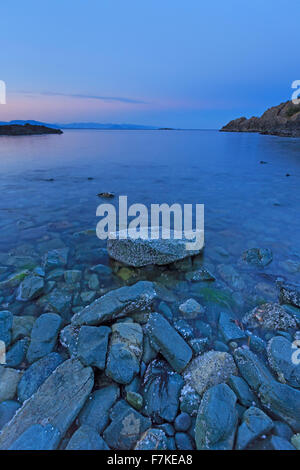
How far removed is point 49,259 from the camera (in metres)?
5.45

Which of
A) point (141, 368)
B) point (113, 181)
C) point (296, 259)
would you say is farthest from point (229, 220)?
point (113, 181)

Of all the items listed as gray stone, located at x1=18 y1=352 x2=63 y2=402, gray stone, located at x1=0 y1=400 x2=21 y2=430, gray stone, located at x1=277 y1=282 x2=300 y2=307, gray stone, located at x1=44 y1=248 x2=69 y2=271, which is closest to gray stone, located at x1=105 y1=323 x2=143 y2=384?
gray stone, located at x1=18 y1=352 x2=63 y2=402

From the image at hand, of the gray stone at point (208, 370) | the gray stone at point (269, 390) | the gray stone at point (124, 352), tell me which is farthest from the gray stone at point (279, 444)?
the gray stone at point (124, 352)

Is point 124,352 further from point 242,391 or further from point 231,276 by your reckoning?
point 231,276

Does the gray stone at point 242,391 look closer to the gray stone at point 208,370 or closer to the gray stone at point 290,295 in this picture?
the gray stone at point 208,370

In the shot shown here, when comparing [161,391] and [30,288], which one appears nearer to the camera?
[161,391]

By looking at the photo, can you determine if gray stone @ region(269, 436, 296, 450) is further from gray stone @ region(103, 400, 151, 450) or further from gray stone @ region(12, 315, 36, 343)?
gray stone @ region(12, 315, 36, 343)

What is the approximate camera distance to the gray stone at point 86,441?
2225mm

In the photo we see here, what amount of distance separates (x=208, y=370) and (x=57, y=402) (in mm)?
1819

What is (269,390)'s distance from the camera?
2684 millimetres

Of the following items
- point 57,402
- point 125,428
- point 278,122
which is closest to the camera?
point 125,428

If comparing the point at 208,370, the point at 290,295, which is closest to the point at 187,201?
the point at 290,295

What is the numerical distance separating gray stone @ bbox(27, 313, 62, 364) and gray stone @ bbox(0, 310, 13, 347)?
34cm
